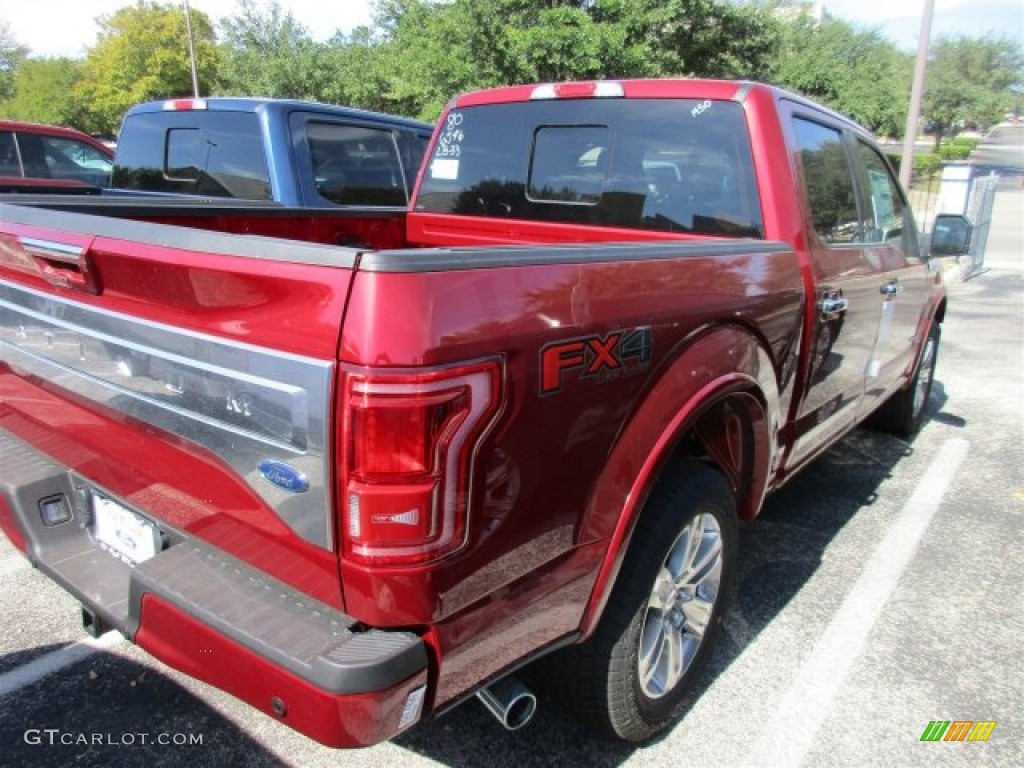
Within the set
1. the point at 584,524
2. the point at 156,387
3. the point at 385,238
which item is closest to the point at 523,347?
the point at 584,524

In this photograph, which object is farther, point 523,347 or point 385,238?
point 385,238

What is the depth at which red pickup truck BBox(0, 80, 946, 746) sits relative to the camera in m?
1.49

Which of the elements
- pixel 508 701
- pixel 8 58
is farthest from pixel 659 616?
pixel 8 58

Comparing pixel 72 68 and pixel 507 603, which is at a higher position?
pixel 72 68

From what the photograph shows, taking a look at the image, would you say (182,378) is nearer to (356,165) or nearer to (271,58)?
(356,165)

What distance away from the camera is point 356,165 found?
17.9ft

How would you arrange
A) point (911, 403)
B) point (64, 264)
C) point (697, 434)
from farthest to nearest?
point (911, 403)
point (697, 434)
point (64, 264)

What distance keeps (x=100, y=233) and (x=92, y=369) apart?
14.0 inches

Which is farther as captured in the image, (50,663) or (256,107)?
(256,107)

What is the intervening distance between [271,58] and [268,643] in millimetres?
29519

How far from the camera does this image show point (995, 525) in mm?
4094

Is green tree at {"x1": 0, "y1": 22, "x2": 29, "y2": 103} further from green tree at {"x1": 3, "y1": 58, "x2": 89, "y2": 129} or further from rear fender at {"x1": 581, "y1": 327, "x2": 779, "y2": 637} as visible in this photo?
rear fender at {"x1": 581, "y1": 327, "x2": 779, "y2": 637}

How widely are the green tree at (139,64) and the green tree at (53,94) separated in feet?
2.17

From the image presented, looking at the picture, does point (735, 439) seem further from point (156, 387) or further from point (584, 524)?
point (156, 387)
